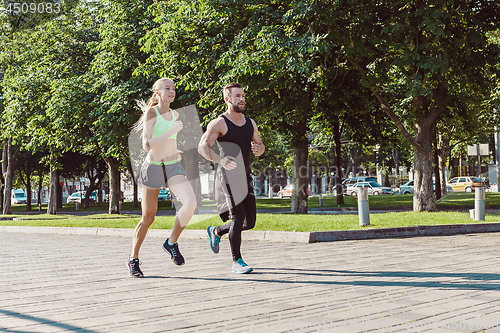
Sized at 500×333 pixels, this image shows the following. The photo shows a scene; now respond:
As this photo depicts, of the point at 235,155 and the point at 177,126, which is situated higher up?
the point at 177,126

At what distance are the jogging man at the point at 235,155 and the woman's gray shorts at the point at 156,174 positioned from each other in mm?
386

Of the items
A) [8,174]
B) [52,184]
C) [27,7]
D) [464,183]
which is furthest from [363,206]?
[464,183]

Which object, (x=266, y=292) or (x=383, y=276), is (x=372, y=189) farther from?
(x=266, y=292)

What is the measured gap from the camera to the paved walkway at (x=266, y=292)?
13.5ft

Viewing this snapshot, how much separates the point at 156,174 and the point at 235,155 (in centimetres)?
90

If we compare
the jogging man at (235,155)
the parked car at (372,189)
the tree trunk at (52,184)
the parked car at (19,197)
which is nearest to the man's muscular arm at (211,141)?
the jogging man at (235,155)

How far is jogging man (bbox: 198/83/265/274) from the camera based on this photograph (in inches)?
247

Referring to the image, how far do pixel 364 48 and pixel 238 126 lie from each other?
9.59m

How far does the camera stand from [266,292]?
534cm

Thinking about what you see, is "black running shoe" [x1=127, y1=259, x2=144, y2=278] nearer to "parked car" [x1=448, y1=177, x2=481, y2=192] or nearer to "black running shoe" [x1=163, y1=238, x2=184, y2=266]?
"black running shoe" [x1=163, y1=238, x2=184, y2=266]

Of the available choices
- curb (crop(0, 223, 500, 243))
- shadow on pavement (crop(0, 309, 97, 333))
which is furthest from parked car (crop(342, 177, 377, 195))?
shadow on pavement (crop(0, 309, 97, 333))

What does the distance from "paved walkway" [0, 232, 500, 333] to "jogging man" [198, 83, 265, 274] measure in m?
0.67

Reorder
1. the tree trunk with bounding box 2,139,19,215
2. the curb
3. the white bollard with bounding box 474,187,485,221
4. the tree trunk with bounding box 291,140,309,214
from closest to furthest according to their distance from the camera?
1. the curb
2. the white bollard with bounding box 474,187,485,221
3. the tree trunk with bounding box 291,140,309,214
4. the tree trunk with bounding box 2,139,19,215

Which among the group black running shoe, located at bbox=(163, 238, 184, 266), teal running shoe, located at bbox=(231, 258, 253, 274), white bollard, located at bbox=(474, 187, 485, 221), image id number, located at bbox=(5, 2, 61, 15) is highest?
image id number, located at bbox=(5, 2, 61, 15)
